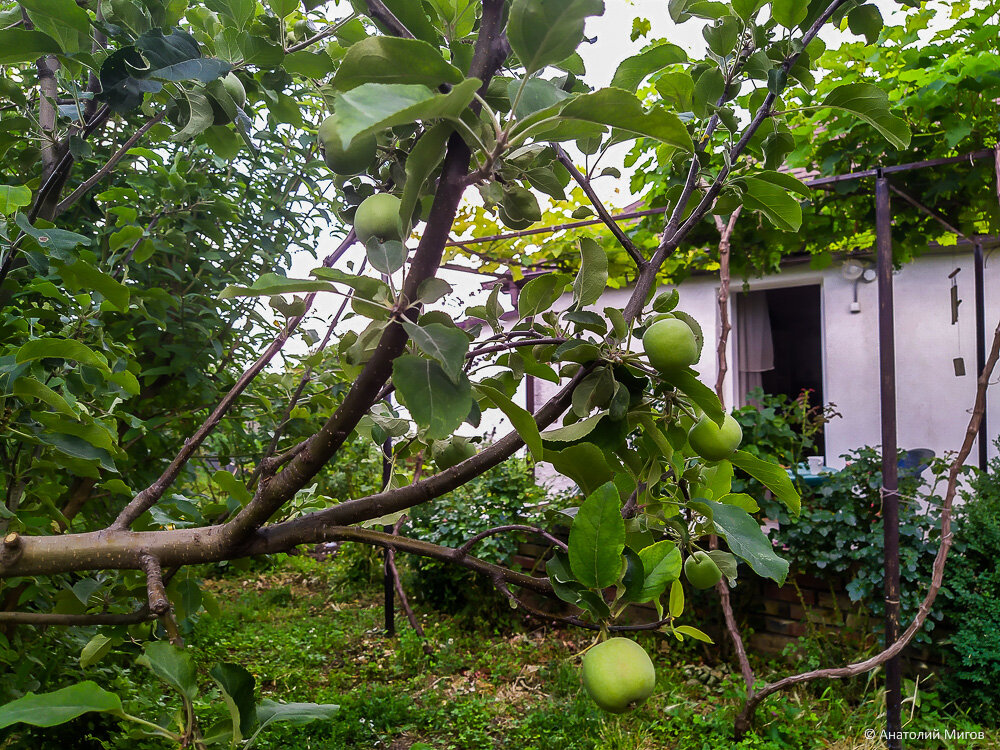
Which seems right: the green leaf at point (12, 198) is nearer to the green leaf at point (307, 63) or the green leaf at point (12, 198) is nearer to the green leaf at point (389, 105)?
the green leaf at point (307, 63)

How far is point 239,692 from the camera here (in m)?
0.59

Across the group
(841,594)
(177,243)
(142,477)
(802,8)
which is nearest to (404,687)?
(142,477)

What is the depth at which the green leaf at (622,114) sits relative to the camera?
423 mm

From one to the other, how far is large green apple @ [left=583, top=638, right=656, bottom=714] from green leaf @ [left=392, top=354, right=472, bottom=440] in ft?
0.77

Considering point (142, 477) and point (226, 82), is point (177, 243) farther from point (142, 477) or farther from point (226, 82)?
point (226, 82)

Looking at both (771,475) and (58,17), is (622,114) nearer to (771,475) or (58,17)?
(771,475)

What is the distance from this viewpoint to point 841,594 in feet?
11.5

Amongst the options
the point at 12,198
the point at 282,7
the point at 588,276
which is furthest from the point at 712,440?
the point at 12,198

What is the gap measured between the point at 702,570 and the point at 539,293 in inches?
14.4

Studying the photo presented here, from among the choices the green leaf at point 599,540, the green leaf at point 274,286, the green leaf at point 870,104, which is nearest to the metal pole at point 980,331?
the green leaf at point 870,104

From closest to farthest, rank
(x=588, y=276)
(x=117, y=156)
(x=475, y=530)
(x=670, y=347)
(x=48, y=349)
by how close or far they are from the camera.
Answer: (x=670, y=347) < (x=588, y=276) < (x=48, y=349) < (x=117, y=156) < (x=475, y=530)

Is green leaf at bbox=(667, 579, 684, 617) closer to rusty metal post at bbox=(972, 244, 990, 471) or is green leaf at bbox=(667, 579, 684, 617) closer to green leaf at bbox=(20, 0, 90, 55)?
green leaf at bbox=(20, 0, 90, 55)

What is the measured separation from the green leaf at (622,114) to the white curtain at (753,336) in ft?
21.3

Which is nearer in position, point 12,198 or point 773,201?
point 773,201
